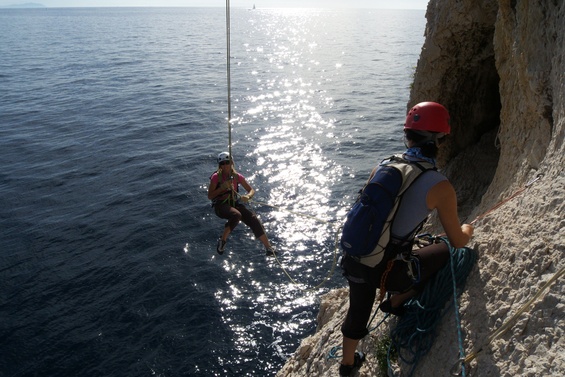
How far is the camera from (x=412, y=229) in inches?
169

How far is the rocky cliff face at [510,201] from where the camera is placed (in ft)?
13.0

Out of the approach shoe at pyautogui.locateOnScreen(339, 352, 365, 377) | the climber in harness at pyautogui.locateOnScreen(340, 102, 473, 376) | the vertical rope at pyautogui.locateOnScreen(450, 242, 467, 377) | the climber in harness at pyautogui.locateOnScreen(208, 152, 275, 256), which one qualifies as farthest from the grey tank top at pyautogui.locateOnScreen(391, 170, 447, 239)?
the climber in harness at pyautogui.locateOnScreen(208, 152, 275, 256)

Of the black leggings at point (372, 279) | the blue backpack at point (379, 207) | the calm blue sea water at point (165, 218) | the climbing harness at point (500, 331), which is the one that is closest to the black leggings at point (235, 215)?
the calm blue sea water at point (165, 218)

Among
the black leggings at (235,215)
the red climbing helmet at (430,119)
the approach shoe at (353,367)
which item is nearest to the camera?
the red climbing helmet at (430,119)

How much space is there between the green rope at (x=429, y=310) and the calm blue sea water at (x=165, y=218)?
6.59 m

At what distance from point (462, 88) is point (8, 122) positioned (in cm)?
3082

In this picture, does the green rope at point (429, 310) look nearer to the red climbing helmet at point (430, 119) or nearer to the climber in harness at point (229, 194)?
the red climbing helmet at point (430, 119)

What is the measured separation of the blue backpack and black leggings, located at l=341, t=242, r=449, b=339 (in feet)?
1.09

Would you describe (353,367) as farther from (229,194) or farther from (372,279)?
(229,194)

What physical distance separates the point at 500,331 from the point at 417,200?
1.43m

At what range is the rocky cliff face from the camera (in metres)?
3.95

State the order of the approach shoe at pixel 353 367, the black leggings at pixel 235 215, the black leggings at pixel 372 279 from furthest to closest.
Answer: the black leggings at pixel 235 215 < the approach shoe at pixel 353 367 < the black leggings at pixel 372 279

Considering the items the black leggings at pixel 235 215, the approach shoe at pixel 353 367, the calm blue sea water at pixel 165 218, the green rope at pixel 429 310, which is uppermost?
the green rope at pixel 429 310

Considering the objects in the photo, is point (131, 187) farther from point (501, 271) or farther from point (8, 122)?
point (501, 271)
